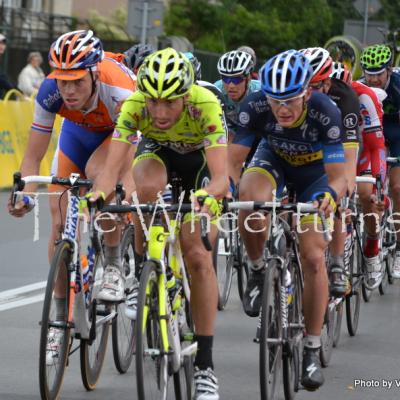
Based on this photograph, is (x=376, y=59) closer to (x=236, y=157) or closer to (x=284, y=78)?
(x=236, y=157)

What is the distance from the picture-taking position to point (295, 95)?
7164 mm

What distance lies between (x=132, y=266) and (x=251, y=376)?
1.03 m

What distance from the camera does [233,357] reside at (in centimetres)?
855

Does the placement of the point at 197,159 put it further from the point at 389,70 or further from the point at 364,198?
the point at 389,70

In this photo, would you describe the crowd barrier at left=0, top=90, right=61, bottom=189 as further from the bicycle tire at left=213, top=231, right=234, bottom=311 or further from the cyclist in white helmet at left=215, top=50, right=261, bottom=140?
the bicycle tire at left=213, top=231, right=234, bottom=311

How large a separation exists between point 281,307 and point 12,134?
11.8 meters

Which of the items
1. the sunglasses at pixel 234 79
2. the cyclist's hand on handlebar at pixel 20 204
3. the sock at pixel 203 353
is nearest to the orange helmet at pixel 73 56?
the cyclist's hand on handlebar at pixel 20 204

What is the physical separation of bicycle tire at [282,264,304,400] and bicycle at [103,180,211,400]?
590mm

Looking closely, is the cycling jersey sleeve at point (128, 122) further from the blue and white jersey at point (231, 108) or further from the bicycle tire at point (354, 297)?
the blue and white jersey at point (231, 108)

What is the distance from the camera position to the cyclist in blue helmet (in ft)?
23.6

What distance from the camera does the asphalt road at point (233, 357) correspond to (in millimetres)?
7457

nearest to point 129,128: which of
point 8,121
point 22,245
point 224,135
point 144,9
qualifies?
point 224,135

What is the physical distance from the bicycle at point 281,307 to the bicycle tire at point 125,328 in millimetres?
1031

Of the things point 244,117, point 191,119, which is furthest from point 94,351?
point 244,117
